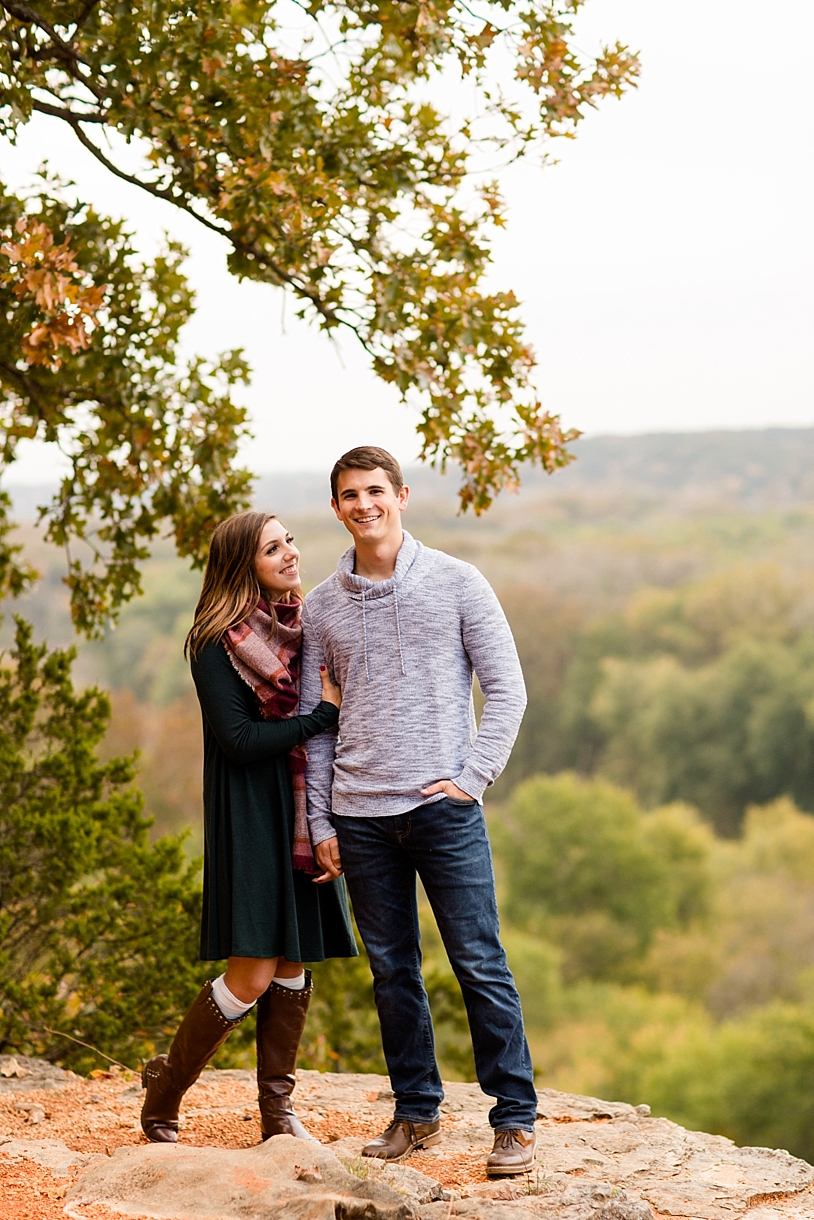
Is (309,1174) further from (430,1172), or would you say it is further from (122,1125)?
(122,1125)

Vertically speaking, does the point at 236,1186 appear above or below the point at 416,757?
below

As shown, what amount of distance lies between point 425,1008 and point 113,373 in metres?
2.82

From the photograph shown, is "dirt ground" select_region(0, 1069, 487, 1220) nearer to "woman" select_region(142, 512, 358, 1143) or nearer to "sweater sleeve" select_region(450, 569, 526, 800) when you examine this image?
"woman" select_region(142, 512, 358, 1143)

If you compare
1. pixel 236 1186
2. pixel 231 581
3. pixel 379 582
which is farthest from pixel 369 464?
pixel 236 1186

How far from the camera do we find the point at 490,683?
3.34 metres

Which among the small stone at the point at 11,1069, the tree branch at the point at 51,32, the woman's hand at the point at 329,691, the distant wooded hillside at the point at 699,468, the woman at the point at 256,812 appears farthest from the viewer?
the distant wooded hillside at the point at 699,468

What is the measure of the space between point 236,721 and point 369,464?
30.2 inches

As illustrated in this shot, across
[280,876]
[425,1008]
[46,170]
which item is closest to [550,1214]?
[425,1008]

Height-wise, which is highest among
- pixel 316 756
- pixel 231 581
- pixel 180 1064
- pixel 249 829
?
pixel 231 581

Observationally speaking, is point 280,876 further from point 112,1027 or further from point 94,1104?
point 112,1027

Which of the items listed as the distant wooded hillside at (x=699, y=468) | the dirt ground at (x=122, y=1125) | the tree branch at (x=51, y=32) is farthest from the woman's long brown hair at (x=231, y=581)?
the distant wooded hillside at (x=699, y=468)

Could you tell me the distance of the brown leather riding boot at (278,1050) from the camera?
356cm

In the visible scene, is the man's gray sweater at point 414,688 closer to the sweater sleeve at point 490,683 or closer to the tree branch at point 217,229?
the sweater sleeve at point 490,683

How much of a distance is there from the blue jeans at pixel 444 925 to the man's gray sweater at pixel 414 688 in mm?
76
